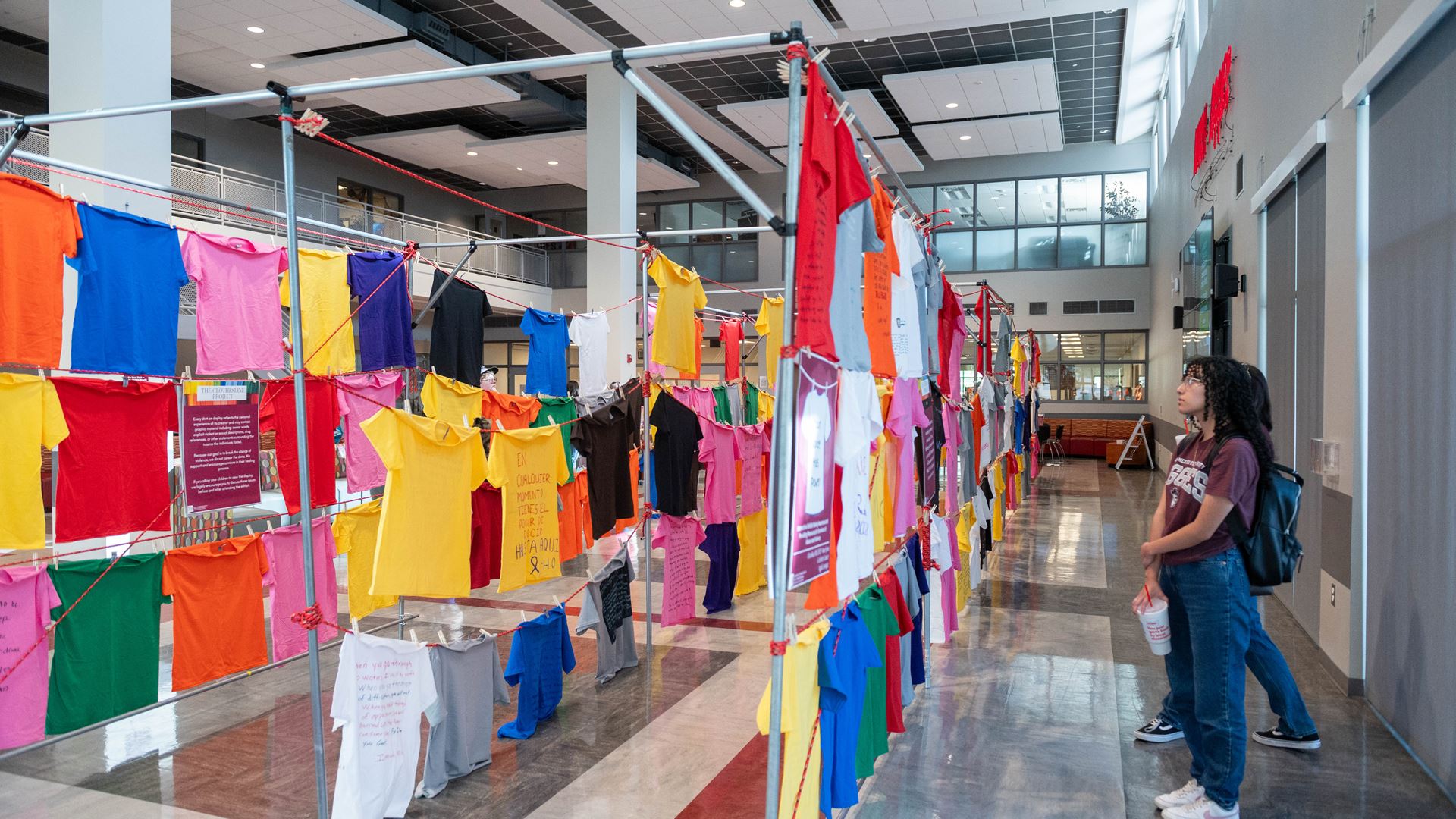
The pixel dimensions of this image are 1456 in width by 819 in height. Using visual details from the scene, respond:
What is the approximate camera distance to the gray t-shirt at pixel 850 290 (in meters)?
2.52

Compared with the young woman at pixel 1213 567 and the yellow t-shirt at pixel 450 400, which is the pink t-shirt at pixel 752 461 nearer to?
the yellow t-shirt at pixel 450 400

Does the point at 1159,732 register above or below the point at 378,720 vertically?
below

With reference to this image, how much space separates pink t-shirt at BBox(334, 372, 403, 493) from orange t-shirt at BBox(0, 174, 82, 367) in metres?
1.39

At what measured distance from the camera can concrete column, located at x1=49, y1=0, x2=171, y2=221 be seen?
627 centimetres

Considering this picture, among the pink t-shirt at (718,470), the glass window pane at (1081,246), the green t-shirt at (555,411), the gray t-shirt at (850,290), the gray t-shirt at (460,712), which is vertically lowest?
the gray t-shirt at (460,712)

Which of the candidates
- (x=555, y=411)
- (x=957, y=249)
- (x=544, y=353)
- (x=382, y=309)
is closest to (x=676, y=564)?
(x=555, y=411)

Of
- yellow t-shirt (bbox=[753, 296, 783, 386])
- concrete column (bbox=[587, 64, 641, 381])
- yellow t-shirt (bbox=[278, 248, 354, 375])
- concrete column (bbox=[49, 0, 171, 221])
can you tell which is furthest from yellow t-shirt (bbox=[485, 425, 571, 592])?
concrete column (bbox=[587, 64, 641, 381])

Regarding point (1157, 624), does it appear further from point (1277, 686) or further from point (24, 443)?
point (24, 443)

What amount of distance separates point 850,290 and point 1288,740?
3.18m

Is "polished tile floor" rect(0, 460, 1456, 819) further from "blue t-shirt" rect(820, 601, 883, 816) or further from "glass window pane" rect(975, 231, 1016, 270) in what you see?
"glass window pane" rect(975, 231, 1016, 270)

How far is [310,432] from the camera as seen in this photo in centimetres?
453

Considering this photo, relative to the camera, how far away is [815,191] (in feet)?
7.87

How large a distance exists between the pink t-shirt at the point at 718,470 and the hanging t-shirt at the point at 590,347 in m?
1.06

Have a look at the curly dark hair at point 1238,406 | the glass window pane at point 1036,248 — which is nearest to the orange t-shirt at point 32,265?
the curly dark hair at point 1238,406
